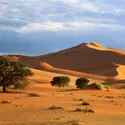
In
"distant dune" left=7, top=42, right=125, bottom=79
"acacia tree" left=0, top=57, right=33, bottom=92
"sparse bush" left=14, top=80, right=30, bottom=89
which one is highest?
"distant dune" left=7, top=42, right=125, bottom=79

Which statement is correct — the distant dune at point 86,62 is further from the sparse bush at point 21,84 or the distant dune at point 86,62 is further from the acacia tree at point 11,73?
the acacia tree at point 11,73

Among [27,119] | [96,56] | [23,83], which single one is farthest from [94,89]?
[96,56]

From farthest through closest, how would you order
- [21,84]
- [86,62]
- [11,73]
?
[86,62] → [21,84] → [11,73]

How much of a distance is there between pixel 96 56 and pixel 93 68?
9663mm

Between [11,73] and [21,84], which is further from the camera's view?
[21,84]

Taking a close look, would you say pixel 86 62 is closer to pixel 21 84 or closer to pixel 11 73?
pixel 21 84

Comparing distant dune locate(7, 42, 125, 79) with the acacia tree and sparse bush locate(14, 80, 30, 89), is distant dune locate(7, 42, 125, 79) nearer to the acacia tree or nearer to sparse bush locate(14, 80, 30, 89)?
sparse bush locate(14, 80, 30, 89)

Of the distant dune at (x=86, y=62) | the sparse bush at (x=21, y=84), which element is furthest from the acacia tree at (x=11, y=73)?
the distant dune at (x=86, y=62)

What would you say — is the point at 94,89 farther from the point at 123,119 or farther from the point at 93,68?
the point at 93,68

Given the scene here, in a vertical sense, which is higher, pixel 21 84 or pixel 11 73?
pixel 11 73

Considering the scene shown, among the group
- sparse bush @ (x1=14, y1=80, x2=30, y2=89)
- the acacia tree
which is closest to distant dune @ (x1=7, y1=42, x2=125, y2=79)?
sparse bush @ (x1=14, y1=80, x2=30, y2=89)

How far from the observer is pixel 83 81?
48125 mm

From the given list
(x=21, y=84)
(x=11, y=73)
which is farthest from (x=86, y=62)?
(x=11, y=73)

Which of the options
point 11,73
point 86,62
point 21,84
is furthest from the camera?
point 86,62
